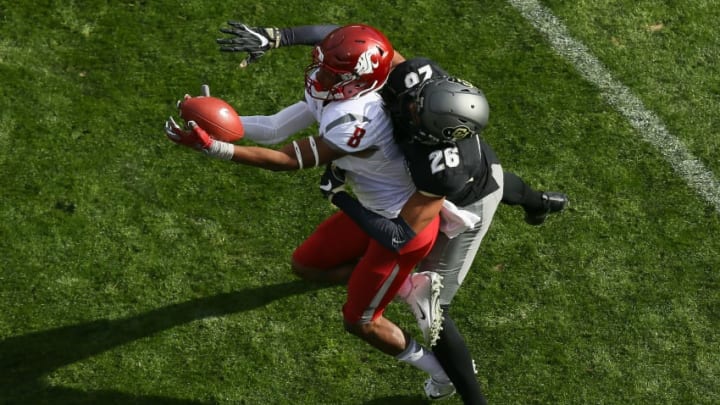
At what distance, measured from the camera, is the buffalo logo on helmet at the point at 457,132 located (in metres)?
5.22

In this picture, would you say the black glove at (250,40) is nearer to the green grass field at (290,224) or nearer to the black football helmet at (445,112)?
the black football helmet at (445,112)

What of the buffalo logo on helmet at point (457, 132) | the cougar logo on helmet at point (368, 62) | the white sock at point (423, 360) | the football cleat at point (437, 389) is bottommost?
the football cleat at point (437, 389)

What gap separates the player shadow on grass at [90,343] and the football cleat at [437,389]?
3.23 ft

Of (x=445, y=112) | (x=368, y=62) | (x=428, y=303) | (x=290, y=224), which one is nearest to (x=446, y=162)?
(x=445, y=112)

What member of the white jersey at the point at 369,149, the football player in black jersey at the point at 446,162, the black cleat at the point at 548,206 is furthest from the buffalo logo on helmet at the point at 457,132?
the black cleat at the point at 548,206

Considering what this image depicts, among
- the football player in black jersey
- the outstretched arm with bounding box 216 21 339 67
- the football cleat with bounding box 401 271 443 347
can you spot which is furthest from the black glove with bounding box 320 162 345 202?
the outstretched arm with bounding box 216 21 339 67

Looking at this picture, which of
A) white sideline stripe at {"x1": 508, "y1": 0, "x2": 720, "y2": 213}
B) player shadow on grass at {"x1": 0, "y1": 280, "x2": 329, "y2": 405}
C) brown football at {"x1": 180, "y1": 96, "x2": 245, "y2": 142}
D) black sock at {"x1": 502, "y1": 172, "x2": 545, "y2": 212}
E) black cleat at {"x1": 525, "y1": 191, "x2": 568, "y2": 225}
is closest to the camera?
brown football at {"x1": 180, "y1": 96, "x2": 245, "y2": 142}

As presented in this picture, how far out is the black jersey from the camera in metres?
5.30

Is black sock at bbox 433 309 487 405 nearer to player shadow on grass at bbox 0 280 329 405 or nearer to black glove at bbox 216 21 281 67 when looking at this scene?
player shadow on grass at bbox 0 280 329 405

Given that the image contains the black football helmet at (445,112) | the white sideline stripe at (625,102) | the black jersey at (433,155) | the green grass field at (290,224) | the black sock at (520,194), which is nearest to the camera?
the black football helmet at (445,112)

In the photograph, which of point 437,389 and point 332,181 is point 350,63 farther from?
point 437,389

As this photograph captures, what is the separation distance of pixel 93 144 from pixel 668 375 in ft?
13.2

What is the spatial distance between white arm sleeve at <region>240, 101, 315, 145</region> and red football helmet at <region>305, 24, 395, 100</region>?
497mm

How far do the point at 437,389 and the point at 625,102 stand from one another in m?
2.87
